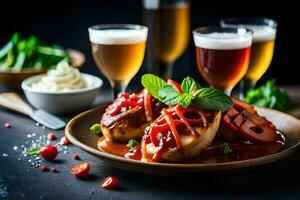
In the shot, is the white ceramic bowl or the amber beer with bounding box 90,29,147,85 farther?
the white ceramic bowl

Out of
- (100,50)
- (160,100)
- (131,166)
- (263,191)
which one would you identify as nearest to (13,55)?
Answer: (100,50)

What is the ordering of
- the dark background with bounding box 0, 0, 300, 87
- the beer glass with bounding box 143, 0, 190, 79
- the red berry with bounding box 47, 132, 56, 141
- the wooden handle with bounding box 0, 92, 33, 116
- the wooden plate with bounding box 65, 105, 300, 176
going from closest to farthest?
the wooden plate with bounding box 65, 105, 300, 176, the red berry with bounding box 47, 132, 56, 141, the wooden handle with bounding box 0, 92, 33, 116, the beer glass with bounding box 143, 0, 190, 79, the dark background with bounding box 0, 0, 300, 87

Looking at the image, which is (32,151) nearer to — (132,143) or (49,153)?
(49,153)

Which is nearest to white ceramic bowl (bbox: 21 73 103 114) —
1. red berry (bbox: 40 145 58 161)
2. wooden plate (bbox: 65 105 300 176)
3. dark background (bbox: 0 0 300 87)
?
wooden plate (bbox: 65 105 300 176)

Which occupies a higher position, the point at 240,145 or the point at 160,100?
the point at 160,100

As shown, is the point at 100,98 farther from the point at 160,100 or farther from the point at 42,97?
the point at 160,100

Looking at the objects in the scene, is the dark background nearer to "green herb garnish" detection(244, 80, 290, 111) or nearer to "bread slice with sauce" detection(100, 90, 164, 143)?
"green herb garnish" detection(244, 80, 290, 111)

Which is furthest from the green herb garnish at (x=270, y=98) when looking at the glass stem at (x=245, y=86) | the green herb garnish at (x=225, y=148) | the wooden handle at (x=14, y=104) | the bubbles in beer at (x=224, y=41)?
the wooden handle at (x=14, y=104)

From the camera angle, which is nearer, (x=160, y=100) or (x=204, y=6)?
(x=160, y=100)
